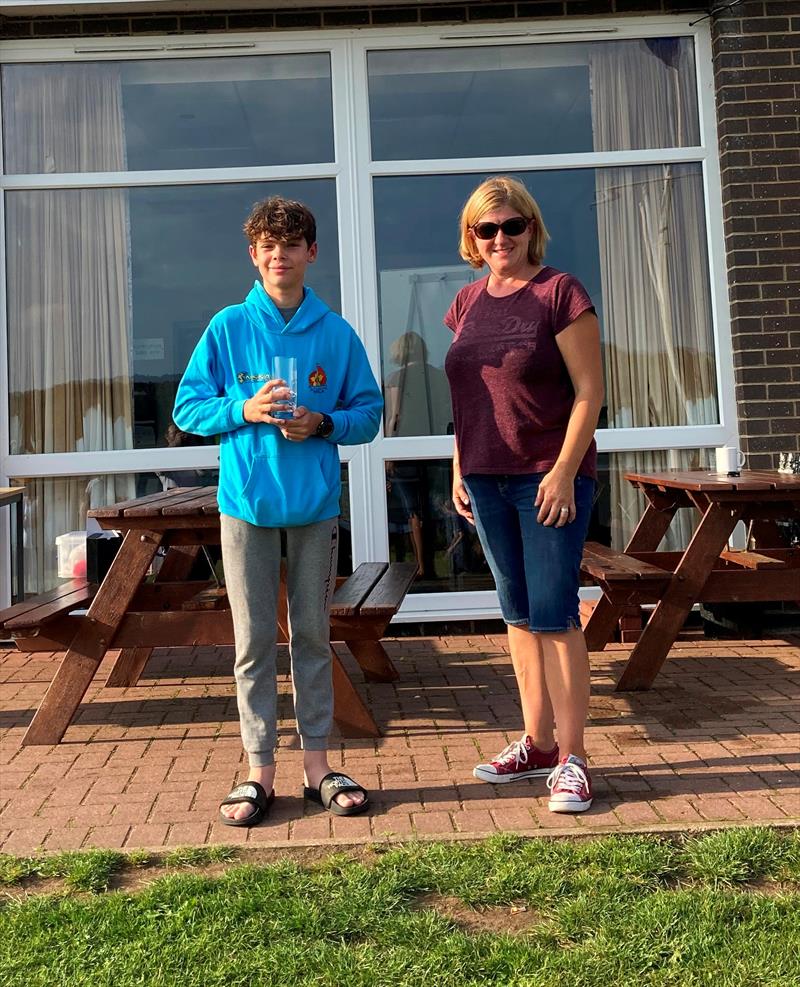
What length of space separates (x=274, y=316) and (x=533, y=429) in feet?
2.86

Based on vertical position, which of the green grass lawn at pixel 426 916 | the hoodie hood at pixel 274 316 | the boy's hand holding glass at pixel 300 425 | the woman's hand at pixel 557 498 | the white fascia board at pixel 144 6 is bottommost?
the green grass lawn at pixel 426 916

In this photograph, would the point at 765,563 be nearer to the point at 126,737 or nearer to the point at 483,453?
the point at 483,453

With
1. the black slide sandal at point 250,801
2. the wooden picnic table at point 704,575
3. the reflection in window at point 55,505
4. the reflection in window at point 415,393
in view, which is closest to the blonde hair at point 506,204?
the wooden picnic table at point 704,575

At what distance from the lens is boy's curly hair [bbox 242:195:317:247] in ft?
10.5

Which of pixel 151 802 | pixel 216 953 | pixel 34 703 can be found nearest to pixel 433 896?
pixel 216 953

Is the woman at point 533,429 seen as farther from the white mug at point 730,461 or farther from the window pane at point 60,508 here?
the window pane at point 60,508

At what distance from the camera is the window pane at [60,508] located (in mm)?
6613

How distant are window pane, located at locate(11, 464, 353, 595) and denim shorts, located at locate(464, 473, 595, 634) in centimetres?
322

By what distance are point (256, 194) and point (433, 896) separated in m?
5.11

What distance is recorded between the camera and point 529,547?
3.30 meters

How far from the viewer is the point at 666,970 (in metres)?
2.25

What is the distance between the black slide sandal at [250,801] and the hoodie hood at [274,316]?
1.40 metres

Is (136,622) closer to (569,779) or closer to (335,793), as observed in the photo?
(335,793)

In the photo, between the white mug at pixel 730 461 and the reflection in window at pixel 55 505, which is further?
the reflection in window at pixel 55 505
